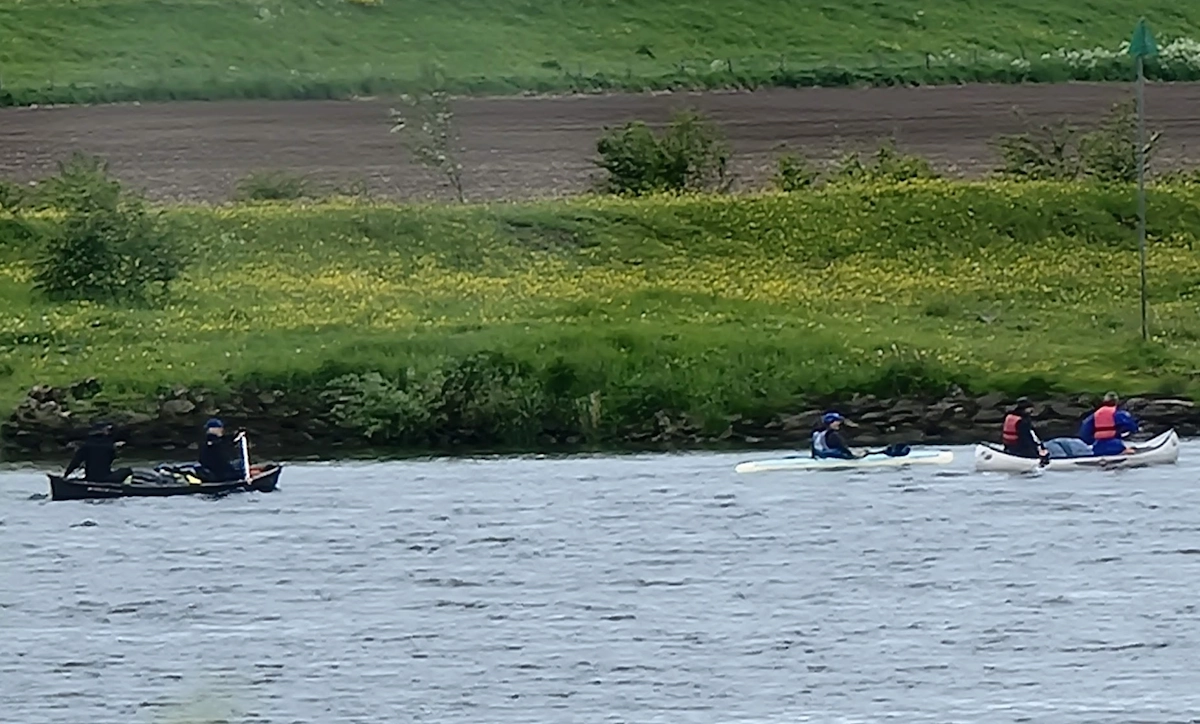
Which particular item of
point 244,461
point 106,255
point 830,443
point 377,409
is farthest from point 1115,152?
point 244,461

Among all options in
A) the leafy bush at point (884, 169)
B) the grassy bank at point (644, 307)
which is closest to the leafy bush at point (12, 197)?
the grassy bank at point (644, 307)

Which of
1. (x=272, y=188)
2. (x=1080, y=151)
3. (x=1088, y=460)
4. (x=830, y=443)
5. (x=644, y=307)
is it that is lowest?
(x=1088, y=460)

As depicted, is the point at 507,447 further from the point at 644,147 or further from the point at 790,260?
the point at 644,147

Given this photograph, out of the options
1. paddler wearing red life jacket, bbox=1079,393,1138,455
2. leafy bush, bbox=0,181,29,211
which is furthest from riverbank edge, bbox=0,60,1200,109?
paddler wearing red life jacket, bbox=1079,393,1138,455

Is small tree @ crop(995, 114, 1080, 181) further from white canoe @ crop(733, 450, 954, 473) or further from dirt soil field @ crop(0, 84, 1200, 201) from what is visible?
white canoe @ crop(733, 450, 954, 473)

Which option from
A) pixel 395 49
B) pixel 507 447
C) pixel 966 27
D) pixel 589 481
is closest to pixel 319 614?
pixel 589 481

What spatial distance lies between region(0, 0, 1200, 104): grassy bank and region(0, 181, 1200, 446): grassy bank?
1890 centimetres

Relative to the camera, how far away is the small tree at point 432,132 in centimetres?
7044

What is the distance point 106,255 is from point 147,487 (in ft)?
52.4

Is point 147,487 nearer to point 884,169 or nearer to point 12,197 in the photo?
point 12,197

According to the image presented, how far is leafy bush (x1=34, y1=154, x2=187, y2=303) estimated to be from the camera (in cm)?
5956

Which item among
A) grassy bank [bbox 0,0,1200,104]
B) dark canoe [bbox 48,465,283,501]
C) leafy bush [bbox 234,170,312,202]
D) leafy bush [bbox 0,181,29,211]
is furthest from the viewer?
grassy bank [bbox 0,0,1200,104]

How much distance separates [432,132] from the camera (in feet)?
237

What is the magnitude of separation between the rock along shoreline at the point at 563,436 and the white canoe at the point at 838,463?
3.41 metres
